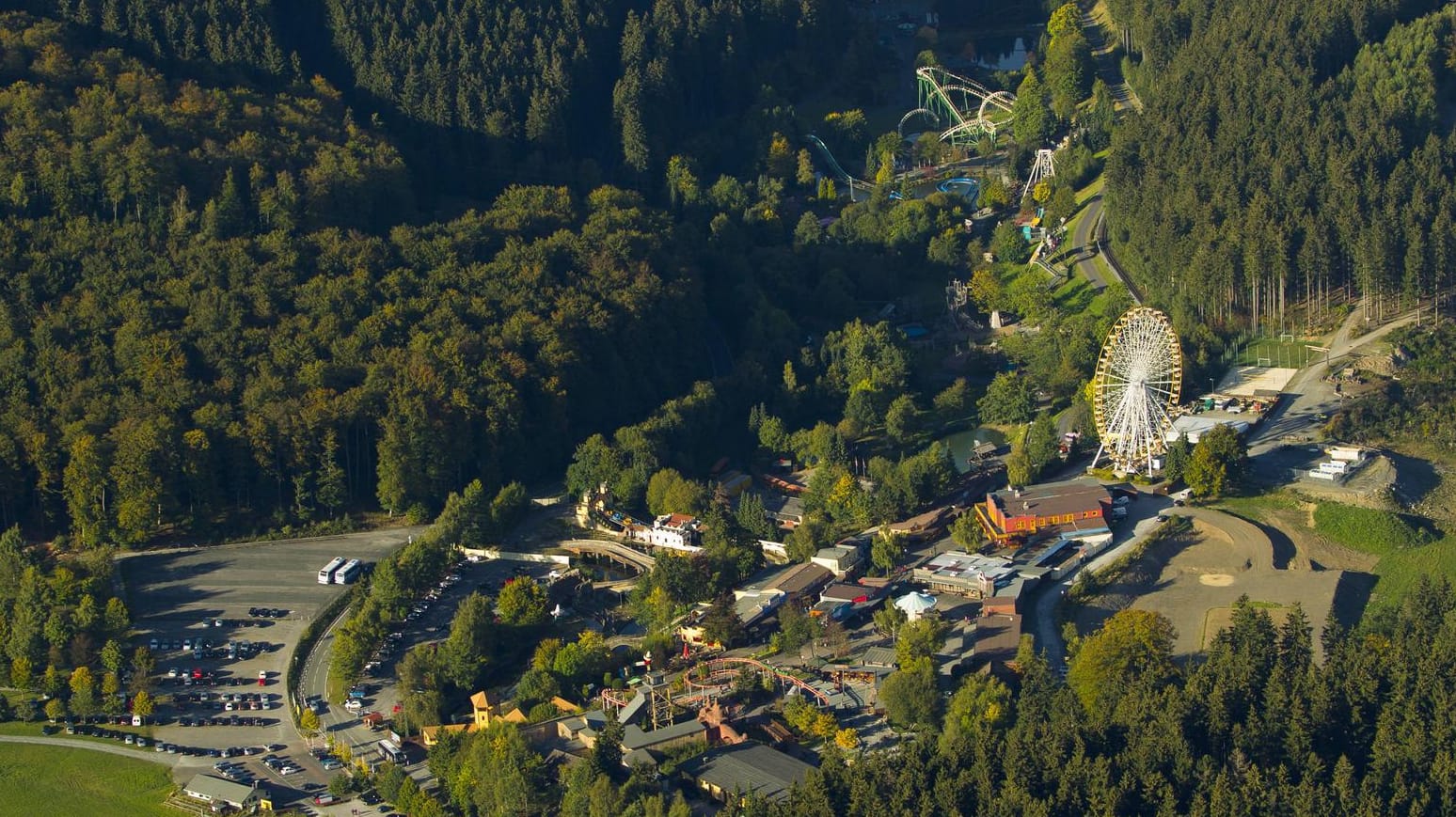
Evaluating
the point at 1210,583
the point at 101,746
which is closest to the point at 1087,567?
the point at 1210,583

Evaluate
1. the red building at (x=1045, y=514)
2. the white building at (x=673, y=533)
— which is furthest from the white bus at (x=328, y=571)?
the red building at (x=1045, y=514)

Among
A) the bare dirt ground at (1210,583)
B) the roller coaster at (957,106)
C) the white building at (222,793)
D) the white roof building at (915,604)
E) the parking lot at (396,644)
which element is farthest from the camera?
the roller coaster at (957,106)

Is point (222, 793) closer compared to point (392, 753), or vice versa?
point (222, 793)

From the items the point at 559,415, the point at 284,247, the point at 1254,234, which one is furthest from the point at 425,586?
the point at 1254,234

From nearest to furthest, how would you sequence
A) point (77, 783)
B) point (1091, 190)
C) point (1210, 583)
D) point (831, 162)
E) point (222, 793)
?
point (222, 793) → point (77, 783) → point (1210, 583) → point (1091, 190) → point (831, 162)

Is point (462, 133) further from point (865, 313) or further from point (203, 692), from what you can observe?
point (203, 692)

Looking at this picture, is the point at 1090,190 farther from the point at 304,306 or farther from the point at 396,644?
the point at 396,644

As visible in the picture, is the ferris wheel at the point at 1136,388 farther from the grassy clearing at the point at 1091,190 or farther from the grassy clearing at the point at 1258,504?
the grassy clearing at the point at 1091,190
